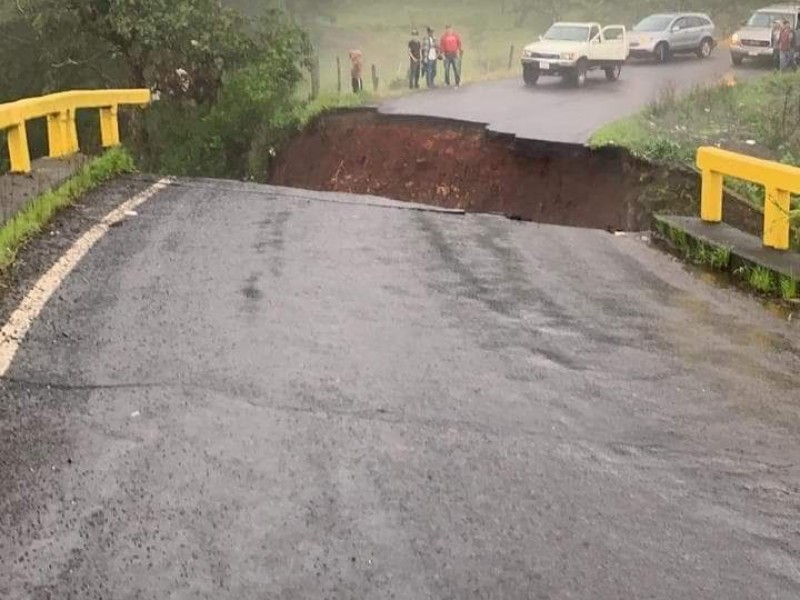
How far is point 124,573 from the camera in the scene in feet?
12.5

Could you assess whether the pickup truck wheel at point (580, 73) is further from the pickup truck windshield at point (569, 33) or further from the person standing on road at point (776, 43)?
the person standing on road at point (776, 43)

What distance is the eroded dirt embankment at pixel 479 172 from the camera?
48.8 ft

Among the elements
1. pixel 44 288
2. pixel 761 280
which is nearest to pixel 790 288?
pixel 761 280

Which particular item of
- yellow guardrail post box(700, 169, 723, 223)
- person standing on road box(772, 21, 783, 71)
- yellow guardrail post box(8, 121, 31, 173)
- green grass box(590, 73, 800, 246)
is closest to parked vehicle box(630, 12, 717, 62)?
person standing on road box(772, 21, 783, 71)

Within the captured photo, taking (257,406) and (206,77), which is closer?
(257,406)

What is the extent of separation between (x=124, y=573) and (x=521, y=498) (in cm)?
168

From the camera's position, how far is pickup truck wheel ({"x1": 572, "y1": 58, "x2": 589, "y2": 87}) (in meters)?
29.2

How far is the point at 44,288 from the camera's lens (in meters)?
7.48

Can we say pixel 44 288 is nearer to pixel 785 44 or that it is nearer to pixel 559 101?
pixel 559 101

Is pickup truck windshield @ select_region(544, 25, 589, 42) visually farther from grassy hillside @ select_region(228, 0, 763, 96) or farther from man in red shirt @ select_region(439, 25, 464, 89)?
grassy hillside @ select_region(228, 0, 763, 96)

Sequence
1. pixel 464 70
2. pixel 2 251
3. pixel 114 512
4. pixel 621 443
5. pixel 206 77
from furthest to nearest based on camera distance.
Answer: pixel 464 70, pixel 206 77, pixel 2 251, pixel 621 443, pixel 114 512

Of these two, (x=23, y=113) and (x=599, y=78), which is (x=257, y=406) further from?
(x=599, y=78)

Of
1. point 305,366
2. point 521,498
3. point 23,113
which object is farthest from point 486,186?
point 521,498

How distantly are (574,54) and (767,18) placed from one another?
8550 millimetres
